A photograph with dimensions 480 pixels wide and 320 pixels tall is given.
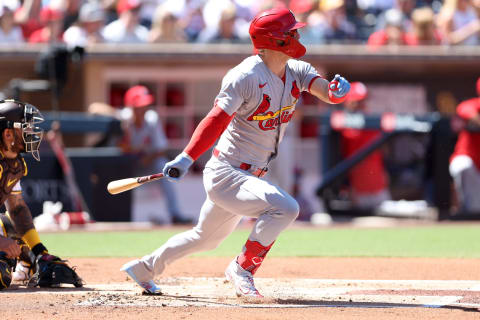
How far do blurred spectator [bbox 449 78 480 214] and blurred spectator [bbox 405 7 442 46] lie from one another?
1.53 m

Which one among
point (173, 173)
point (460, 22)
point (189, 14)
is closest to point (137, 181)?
point (173, 173)

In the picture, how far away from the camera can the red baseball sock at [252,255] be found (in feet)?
16.5

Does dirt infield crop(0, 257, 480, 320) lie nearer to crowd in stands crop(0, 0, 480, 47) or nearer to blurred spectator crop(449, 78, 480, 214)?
blurred spectator crop(449, 78, 480, 214)

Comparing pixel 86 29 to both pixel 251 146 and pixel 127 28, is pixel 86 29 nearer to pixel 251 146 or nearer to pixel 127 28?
pixel 127 28

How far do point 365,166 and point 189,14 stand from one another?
137 inches

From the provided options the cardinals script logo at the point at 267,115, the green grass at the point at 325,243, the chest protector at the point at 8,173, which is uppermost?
the cardinals script logo at the point at 267,115

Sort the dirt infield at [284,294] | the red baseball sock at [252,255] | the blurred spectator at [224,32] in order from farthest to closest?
the blurred spectator at [224,32]
the red baseball sock at [252,255]
the dirt infield at [284,294]

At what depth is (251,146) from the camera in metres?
5.12

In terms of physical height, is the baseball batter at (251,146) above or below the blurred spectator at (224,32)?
below

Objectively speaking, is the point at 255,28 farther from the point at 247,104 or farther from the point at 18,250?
the point at 18,250

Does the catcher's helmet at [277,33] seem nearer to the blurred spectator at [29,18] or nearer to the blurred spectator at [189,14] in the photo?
the blurred spectator at [189,14]

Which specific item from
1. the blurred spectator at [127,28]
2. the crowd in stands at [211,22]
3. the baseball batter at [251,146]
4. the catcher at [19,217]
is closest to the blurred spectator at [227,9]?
the crowd in stands at [211,22]

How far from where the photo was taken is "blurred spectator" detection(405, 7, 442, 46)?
40.1 ft

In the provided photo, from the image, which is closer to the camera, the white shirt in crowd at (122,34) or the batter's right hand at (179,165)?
the batter's right hand at (179,165)
